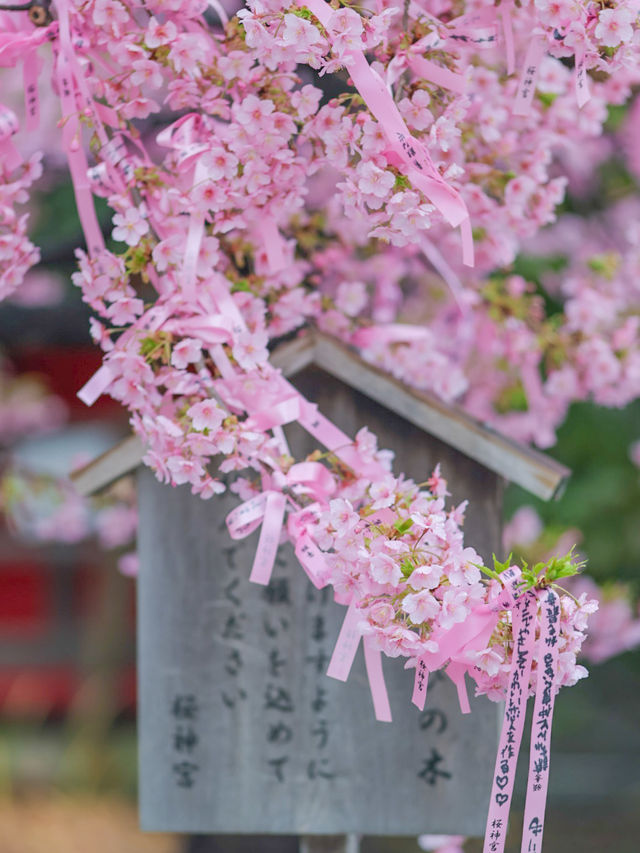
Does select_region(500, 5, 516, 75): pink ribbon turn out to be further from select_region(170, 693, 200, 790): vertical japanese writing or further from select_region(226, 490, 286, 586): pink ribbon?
select_region(170, 693, 200, 790): vertical japanese writing

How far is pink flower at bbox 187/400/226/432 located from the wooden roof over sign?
1.34 ft

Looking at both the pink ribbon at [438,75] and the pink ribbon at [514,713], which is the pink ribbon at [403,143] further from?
the pink ribbon at [514,713]

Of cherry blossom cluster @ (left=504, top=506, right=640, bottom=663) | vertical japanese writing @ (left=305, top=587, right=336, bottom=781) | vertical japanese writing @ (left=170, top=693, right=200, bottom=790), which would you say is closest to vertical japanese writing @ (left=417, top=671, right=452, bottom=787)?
vertical japanese writing @ (left=305, top=587, right=336, bottom=781)

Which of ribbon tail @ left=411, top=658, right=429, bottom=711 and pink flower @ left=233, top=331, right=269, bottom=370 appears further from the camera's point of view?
pink flower @ left=233, top=331, right=269, bottom=370

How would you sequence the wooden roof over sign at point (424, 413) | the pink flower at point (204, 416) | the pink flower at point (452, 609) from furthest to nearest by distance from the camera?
1. the wooden roof over sign at point (424, 413)
2. the pink flower at point (204, 416)
3. the pink flower at point (452, 609)

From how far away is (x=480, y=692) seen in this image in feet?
3.94

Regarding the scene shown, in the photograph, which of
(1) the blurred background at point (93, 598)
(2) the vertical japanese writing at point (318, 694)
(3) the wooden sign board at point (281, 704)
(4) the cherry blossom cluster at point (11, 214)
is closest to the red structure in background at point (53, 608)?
(1) the blurred background at point (93, 598)

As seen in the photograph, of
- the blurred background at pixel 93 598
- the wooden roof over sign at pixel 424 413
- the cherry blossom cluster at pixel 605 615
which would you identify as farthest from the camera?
the blurred background at pixel 93 598

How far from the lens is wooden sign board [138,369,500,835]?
1.81 metres

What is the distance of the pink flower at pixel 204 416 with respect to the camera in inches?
51.8

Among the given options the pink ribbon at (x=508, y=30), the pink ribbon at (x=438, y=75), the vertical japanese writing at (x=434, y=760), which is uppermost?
the pink ribbon at (x=508, y=30)

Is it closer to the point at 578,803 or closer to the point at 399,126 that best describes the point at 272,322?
the point at 399,126

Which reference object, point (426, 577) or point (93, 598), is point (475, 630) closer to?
point (426, 577)

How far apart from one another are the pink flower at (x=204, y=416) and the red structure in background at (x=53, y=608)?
4416 mm
